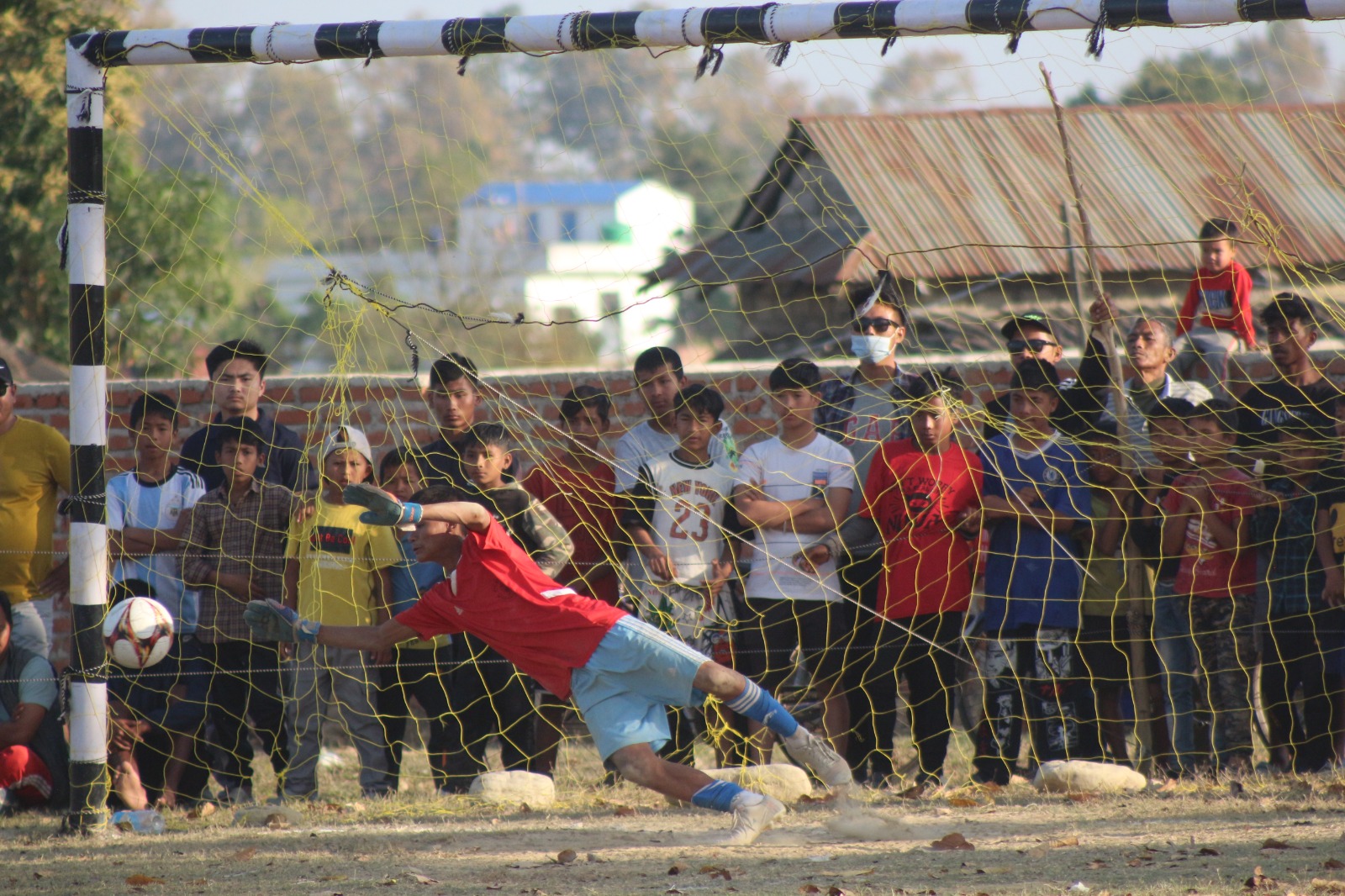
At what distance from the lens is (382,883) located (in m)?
4.53

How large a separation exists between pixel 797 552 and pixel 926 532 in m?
0.58

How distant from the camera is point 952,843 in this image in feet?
15.8

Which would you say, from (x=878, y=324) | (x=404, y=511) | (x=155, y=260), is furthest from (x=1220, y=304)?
(x=155, y=260)

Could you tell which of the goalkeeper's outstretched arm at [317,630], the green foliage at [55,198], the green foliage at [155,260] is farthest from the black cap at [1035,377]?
the green foliage at [155,260]

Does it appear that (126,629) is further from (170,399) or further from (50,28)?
(50,28)

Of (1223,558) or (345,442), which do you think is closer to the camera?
(1223,558)

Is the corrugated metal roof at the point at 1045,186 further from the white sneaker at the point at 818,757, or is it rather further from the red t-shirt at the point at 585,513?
the white sneaker at the point at 818,757

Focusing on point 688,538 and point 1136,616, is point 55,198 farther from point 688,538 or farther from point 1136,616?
point 1136,616

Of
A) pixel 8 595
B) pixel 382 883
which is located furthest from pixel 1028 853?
pixel 8 595

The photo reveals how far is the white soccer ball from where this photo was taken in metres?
5.69

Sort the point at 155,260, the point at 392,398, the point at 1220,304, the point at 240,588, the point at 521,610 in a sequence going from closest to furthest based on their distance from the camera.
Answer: the point at 521,610
the point at 240,588
the point at 1220,304
the point at 392,398
the point at 155,260

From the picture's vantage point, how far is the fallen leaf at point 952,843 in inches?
189

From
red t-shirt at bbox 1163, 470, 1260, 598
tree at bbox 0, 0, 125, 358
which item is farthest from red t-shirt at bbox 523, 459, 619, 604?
tree at bbox 0, 0, 125, 358

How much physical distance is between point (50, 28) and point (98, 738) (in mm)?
7336
